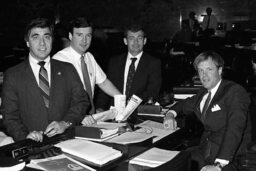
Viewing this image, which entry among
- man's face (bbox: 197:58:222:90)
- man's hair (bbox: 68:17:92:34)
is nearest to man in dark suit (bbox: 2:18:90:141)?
man's hair (bbox: 68:17:92:34)

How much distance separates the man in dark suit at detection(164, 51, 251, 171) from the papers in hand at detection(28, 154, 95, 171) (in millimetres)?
1042

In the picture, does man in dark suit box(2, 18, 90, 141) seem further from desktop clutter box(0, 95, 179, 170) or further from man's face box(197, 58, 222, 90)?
man's face box(197, 58, 222, 90)

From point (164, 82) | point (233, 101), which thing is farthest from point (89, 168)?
point (164, 82)

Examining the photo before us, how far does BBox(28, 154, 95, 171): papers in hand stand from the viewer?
1.64 m

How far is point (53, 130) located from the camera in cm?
227

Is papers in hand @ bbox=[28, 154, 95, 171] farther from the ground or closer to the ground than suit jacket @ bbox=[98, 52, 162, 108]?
closer to the ground

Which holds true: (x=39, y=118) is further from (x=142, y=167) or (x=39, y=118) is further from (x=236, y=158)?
(x=236, y=158)

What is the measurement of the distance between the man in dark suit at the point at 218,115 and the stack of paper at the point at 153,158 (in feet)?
2.09

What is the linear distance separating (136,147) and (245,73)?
287 cm

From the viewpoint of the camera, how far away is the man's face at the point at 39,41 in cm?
255

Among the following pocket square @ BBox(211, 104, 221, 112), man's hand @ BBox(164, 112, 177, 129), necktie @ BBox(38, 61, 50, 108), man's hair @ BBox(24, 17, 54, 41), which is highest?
man's hair @ BBox(24, 17, 54, 41)

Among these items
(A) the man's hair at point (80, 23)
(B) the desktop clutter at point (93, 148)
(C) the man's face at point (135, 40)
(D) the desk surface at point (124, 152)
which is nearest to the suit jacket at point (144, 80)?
(C) the man's face at point (135, 40)

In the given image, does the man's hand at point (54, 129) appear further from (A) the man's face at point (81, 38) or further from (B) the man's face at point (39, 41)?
(A) the man's face at point (81, 38)

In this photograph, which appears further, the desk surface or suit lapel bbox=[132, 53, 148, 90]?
suit lapel bbox=[132, 53, 148, 90]
